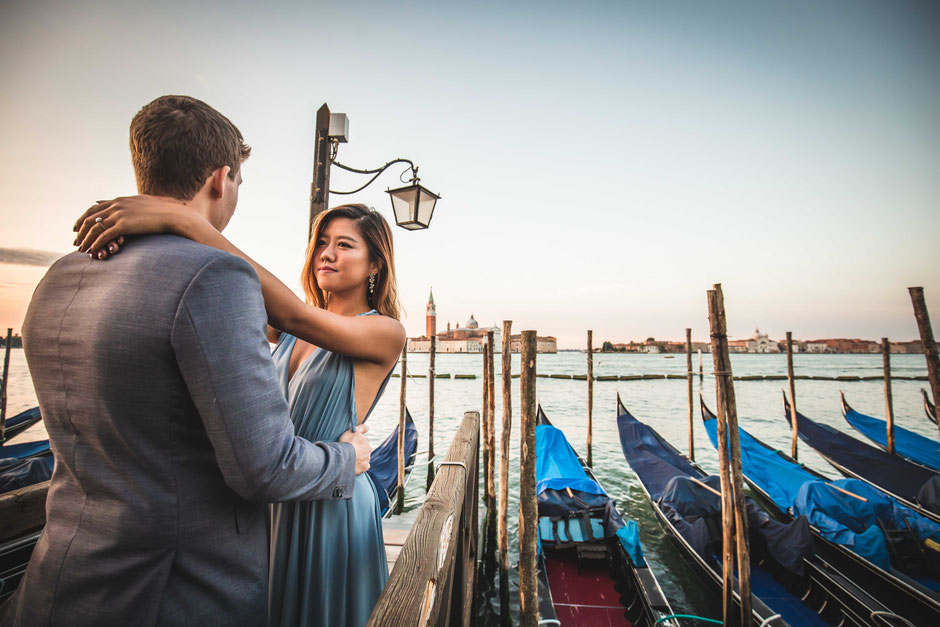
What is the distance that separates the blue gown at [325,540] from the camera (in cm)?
104

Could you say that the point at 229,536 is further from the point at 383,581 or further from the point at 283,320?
the point at 383,581

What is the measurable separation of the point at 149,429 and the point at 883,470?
10.2 meters

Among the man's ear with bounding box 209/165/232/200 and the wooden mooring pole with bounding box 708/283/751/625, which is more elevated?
the man's ear with bounding box 209/165/232/200

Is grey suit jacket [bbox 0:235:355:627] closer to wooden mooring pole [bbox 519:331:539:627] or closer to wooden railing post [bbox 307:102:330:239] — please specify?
wooden railing post [bbox 307:102:330:239]

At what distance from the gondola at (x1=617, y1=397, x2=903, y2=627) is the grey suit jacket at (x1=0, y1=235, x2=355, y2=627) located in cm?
425

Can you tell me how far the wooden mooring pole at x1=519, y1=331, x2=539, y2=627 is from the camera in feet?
10.5

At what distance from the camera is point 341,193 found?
3.42 metres

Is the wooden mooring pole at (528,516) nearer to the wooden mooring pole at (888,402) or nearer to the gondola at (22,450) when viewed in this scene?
the gondola at (22,450)

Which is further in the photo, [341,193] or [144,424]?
[341,193]

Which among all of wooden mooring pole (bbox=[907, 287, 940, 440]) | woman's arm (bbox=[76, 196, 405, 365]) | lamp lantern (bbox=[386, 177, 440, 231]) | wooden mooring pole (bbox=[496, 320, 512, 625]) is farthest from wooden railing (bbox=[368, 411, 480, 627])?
wooden mooring pole (bbox=[907, 287, 940, 440])

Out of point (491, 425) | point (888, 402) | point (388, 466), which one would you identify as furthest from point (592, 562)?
point (888, 402)

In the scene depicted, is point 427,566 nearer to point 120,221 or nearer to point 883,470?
point 120,221

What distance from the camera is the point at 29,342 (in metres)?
0.64

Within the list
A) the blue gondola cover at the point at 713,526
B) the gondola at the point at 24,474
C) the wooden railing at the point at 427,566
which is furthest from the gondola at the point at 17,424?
the blue gondola cover at the point at 713,526
